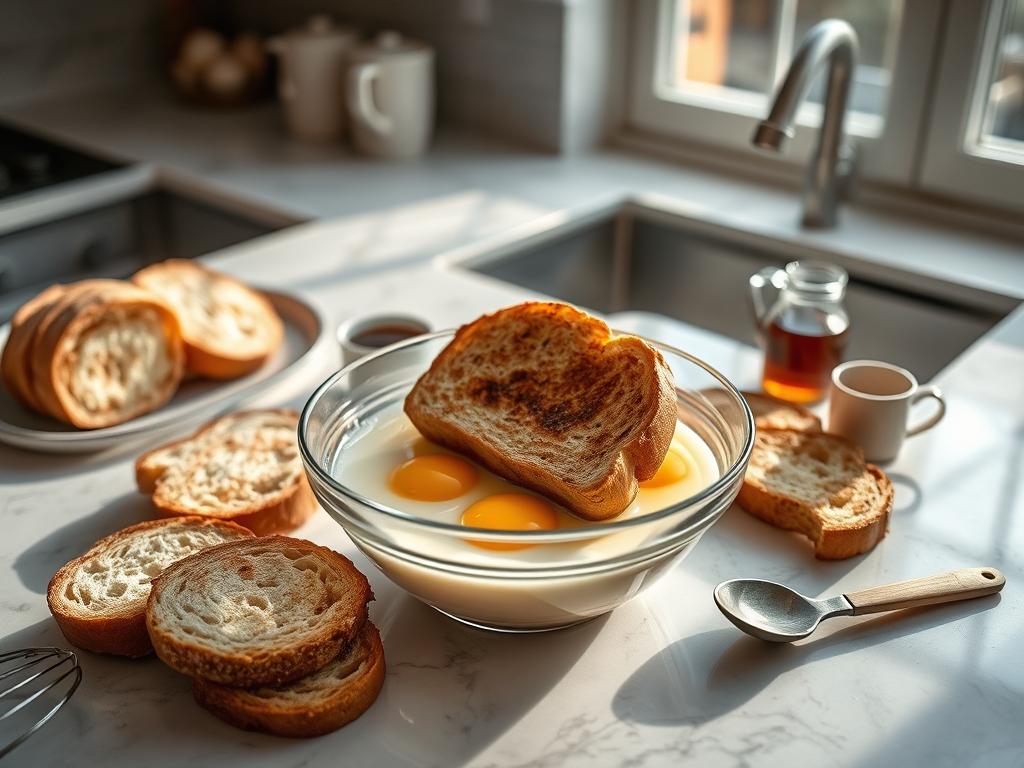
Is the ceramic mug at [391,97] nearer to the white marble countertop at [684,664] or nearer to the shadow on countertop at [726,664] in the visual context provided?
the white marble countertop at [684,664]

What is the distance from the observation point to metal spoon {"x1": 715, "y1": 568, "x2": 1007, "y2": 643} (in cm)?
96

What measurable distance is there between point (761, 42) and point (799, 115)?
17 centimetres

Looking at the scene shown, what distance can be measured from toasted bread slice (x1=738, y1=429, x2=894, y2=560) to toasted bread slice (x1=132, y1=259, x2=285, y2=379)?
0.69 metres

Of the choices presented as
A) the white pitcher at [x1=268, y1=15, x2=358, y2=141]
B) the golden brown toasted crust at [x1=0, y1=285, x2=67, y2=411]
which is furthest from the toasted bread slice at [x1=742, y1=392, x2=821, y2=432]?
the white pitcher at [x1=268, y1=15, x2=358, y2=141]

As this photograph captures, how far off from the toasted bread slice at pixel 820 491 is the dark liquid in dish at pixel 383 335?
0.46 metres

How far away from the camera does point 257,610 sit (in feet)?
3.07

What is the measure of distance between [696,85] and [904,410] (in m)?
1.29

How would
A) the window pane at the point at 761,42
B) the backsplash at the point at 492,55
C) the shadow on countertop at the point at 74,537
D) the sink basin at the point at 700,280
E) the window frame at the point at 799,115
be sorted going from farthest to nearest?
1. the backsplash at the point at 492,55
2. the window pane at the point at 761,42
3. the window frame at the point at 799,115
4. the sink basin at the point at 700,280
5. the shadow on countertop at the point at 74,537

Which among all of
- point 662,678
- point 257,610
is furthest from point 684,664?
point 257,610

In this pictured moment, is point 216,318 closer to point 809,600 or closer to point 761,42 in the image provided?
point 809,600

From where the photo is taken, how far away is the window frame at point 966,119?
1823 millimetres

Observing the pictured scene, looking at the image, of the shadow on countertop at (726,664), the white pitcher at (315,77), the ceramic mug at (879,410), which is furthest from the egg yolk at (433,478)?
the white pitcher at (315,77)

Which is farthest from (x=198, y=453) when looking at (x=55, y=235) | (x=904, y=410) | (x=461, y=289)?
(x=55, y=235)

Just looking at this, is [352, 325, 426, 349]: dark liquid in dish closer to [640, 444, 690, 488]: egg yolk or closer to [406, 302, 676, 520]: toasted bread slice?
[406, 302, 676, 520]: toasted bread slice
